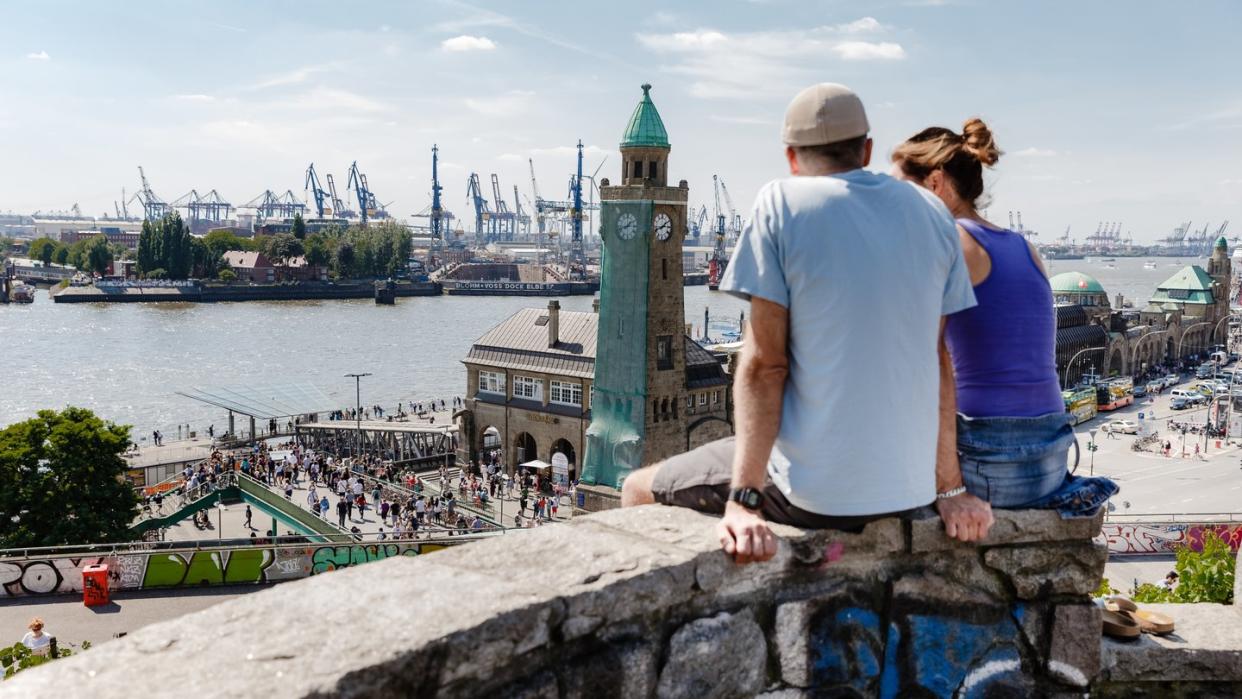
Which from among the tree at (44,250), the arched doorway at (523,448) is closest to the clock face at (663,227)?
the arched doorway at (523,448)

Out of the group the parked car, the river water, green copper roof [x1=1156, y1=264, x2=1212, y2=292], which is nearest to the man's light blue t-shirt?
the river water

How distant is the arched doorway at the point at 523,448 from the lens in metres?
34.4

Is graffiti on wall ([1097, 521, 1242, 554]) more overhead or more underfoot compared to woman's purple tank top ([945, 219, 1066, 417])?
more underfoot

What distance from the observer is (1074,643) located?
2953 millimetres

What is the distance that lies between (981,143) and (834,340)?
1086 mm

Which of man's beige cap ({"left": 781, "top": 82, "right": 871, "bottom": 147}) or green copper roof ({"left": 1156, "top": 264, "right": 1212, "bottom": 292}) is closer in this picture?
man's beige cap ({"left": 781, "top": 82, "right": 871, "bottom": 147})

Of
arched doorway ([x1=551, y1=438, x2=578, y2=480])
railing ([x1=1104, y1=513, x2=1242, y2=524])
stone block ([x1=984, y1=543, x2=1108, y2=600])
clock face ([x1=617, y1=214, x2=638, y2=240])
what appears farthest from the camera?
arched doorway ([x1=551, y1=438, x2=578, y2=480])

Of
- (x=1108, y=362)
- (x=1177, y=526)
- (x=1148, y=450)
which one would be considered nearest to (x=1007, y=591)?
(x=1177, y=526)

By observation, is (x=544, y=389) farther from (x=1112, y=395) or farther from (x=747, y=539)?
(x=1112, y=395)

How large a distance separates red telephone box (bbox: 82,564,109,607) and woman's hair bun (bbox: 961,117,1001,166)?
17342 millimetres

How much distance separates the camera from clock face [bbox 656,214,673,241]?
30.2m

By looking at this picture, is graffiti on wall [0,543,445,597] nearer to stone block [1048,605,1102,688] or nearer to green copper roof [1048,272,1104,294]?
stone block [1048,605,1102,688]

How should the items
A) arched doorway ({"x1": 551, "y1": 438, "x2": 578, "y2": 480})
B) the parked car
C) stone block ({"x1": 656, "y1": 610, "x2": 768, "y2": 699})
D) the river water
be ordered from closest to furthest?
stone block ({"x1": 656, "y1": 610, "x2": 768, "y2": 699}) → arched doorway ({"x1": 551, "y1": 438, "x2": 578, "y2": 480}) → the parked car → the river water

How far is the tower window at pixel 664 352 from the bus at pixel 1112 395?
97.7ft
